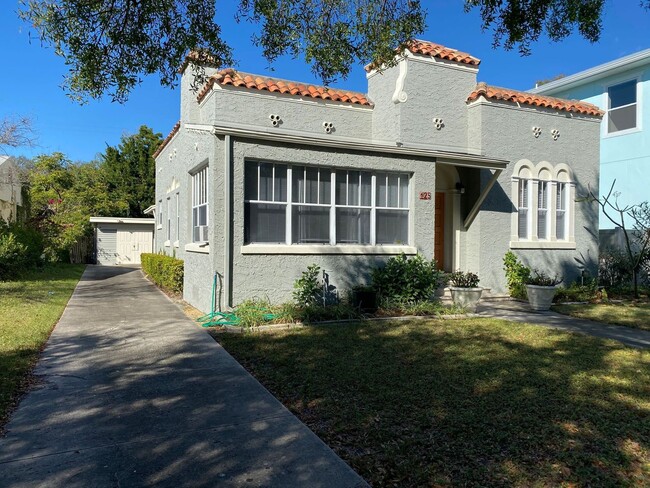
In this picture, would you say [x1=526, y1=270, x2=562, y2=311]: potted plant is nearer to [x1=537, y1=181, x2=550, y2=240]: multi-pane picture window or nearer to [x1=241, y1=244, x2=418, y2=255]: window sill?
[x1=241, y1=244, x2=418, y2=255]: window sill

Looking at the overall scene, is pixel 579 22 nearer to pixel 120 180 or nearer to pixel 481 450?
pixel 481 450

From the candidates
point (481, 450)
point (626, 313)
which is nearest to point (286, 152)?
point (481, 450)

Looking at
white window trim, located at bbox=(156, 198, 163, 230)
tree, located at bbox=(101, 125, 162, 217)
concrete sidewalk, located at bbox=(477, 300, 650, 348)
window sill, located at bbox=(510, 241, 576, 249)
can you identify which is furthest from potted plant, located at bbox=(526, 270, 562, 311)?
tree, located at bbox=(101, 125, 162, 217)

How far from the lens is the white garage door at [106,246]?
1149 inches

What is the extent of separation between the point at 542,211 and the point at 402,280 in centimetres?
568

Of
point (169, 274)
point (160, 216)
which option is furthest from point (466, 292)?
point (160, 216)

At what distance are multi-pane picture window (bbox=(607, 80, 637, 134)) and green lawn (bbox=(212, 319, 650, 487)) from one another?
516 inches

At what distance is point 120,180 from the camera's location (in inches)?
1331

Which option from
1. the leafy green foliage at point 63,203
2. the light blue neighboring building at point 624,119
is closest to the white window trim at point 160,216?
the leafy green foliage at point 63,203

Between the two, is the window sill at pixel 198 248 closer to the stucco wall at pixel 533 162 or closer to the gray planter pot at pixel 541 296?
the stucco wall at pixel 533 162

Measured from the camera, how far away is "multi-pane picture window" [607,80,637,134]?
58.0 ft

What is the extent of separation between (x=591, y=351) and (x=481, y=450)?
4.16m

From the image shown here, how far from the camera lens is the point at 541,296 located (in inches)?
A: 427

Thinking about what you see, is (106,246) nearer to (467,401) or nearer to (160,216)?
(160,216)
